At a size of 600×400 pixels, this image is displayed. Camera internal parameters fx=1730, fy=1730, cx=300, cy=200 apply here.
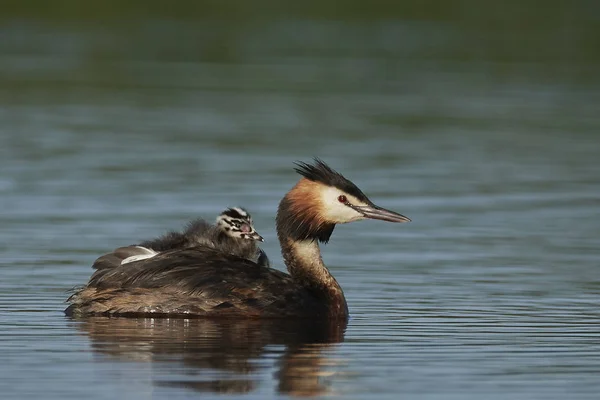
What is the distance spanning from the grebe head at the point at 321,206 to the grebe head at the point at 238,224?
43 cm

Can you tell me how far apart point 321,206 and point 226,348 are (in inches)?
87.8

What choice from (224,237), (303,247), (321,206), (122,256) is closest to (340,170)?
(224,237)

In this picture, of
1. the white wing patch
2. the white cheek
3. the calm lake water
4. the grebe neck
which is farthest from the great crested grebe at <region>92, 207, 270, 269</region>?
the calm lake water

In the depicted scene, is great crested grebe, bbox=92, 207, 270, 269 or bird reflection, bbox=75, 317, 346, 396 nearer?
bird reflection, bbox=75, 317, 346, 396

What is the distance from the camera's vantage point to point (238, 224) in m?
14.0

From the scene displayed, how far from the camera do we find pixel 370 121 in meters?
26.9

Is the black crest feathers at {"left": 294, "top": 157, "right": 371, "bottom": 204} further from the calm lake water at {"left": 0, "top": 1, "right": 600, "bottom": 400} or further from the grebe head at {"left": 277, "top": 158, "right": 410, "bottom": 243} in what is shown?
the calm lake water at {"left": 0, "top": 1, "right": 600, "bottom": 400}

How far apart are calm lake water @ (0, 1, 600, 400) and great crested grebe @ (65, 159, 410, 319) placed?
256mm

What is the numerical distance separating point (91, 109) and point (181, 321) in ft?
52.0

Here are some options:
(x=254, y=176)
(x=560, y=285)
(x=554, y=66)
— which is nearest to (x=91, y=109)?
(x=254, y=176)

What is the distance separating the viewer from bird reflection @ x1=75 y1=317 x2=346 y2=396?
10.4 meters

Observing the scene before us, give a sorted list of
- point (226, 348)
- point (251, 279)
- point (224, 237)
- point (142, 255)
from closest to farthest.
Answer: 1. point (226, 348)
2. point (251, 279)
3. point (142, 255)
4. point (224, 237)

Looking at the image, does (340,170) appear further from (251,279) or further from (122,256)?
(251,279)

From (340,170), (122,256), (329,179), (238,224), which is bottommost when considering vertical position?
(122,256)
